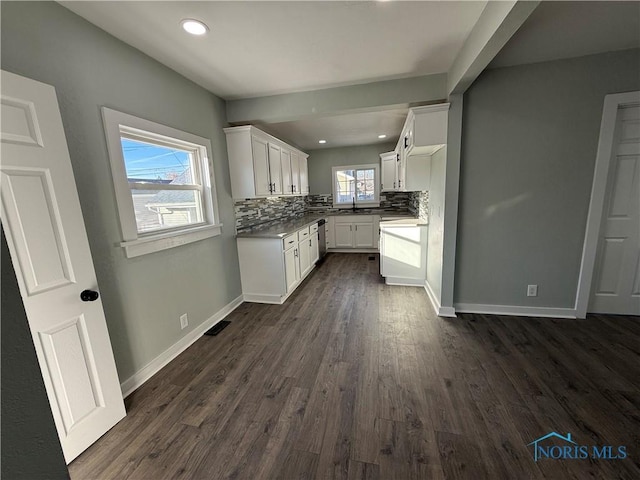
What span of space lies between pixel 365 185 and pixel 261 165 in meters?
3.42

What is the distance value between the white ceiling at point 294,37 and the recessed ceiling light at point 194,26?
0.03 metres

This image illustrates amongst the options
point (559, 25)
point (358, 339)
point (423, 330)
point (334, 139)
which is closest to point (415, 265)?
point (423, 330)

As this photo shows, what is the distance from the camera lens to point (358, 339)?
2436 millimetres

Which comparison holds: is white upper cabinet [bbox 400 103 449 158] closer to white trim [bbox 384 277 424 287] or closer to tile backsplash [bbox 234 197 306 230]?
white trim [bbox 384 277 424 287]

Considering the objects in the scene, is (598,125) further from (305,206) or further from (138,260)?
(305,206)

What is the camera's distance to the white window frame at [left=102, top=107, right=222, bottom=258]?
178cm

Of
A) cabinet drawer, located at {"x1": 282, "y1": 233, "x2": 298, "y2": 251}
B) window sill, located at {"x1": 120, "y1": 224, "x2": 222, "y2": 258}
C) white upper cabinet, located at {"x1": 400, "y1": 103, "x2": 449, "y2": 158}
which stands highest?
white upper cabinet, located at {"x1": 400, "y1": 103, "x2": 449, "y2": 158}

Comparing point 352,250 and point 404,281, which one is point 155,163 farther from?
point 352,250

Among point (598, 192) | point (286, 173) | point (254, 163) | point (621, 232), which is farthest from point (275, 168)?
point (621, 232)

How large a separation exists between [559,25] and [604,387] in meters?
2.52

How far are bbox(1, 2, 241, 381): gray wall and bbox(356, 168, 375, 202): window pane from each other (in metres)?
4.11

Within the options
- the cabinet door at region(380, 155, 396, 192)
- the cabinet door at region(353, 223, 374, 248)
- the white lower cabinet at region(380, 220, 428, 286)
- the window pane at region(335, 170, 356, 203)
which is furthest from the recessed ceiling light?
the window pane at region(335, 170, 356, 203)

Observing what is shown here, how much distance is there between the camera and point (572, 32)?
186 centimetres

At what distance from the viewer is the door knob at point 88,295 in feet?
4.70
